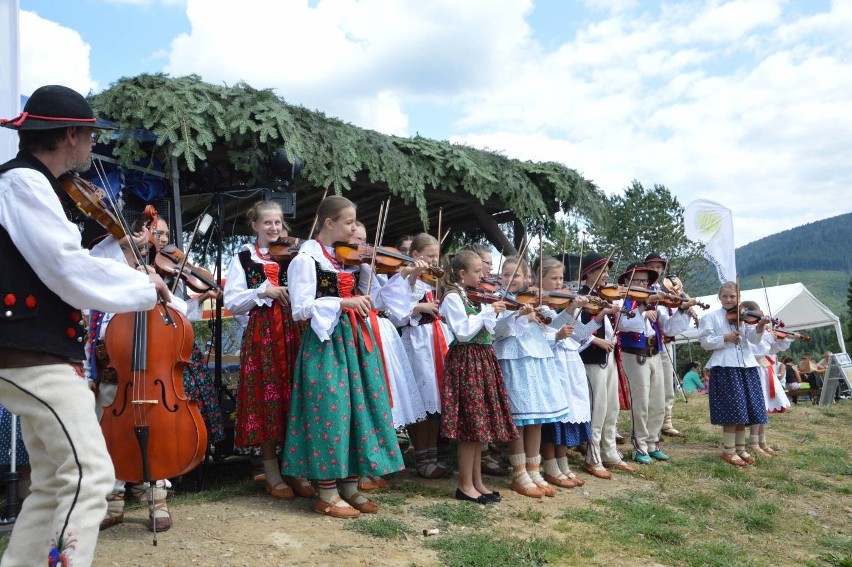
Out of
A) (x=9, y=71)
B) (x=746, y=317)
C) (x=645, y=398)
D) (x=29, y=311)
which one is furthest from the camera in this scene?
(x=746, y=317)

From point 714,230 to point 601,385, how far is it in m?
3.14

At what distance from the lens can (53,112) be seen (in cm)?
231

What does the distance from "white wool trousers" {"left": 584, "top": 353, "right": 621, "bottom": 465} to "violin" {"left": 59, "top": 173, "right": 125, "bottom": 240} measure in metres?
3.73

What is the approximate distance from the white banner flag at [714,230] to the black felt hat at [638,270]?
144 centimetres

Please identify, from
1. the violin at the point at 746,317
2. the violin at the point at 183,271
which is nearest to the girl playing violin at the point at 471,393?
the violin at the point at 183,271

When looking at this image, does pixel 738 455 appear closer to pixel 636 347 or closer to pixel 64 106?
pixel 636 347

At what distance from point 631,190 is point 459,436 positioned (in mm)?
31673

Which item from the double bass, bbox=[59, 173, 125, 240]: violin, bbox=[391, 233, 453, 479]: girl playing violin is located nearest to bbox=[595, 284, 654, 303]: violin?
bbox=[391, 233, 453, 479]: girl playing violin

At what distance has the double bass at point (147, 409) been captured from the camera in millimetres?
3096

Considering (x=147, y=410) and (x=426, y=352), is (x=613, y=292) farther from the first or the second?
(x=147, y=410)

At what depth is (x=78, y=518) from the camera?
2.06 m

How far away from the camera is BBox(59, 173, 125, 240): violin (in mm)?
2641

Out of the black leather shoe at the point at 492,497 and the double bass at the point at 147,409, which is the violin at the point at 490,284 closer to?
the black leather shoe at the point at 492,497

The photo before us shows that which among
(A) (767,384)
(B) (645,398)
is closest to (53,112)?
(B) (645,398)
